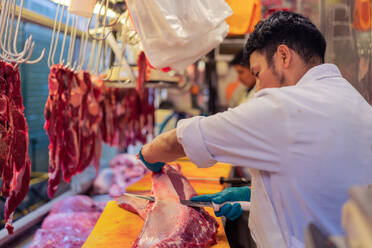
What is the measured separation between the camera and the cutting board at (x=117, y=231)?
1.57 metres

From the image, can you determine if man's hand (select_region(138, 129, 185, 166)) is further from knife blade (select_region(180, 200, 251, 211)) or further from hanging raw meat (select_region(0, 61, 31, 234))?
hanging raw meat (select_region(0, 61, 31, 234))

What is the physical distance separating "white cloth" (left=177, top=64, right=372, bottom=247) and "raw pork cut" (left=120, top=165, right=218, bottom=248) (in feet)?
1.32

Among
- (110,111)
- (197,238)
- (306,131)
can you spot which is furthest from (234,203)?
(110,111)

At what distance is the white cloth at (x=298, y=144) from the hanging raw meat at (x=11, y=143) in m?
0.96

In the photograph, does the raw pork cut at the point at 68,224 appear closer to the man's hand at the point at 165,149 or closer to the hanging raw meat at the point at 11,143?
the hanging raw meat at the point at 11,143

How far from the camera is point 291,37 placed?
1.41 meters

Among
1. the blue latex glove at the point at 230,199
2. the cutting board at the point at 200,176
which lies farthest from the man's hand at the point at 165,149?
the cutting board at the point at 200,176

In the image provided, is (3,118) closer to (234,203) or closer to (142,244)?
(142,244)

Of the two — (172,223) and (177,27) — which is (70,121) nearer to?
(177,27)

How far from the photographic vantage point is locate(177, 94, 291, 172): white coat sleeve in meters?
1.14

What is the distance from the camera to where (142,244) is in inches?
56.2

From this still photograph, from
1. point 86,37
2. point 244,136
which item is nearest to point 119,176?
point 86,37

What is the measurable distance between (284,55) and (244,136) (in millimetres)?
449

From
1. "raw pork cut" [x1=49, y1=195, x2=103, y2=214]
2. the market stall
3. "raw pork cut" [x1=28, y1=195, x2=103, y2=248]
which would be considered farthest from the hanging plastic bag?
"raw pork cut" [x1=49, y1=195, x2=103, y2=214]
